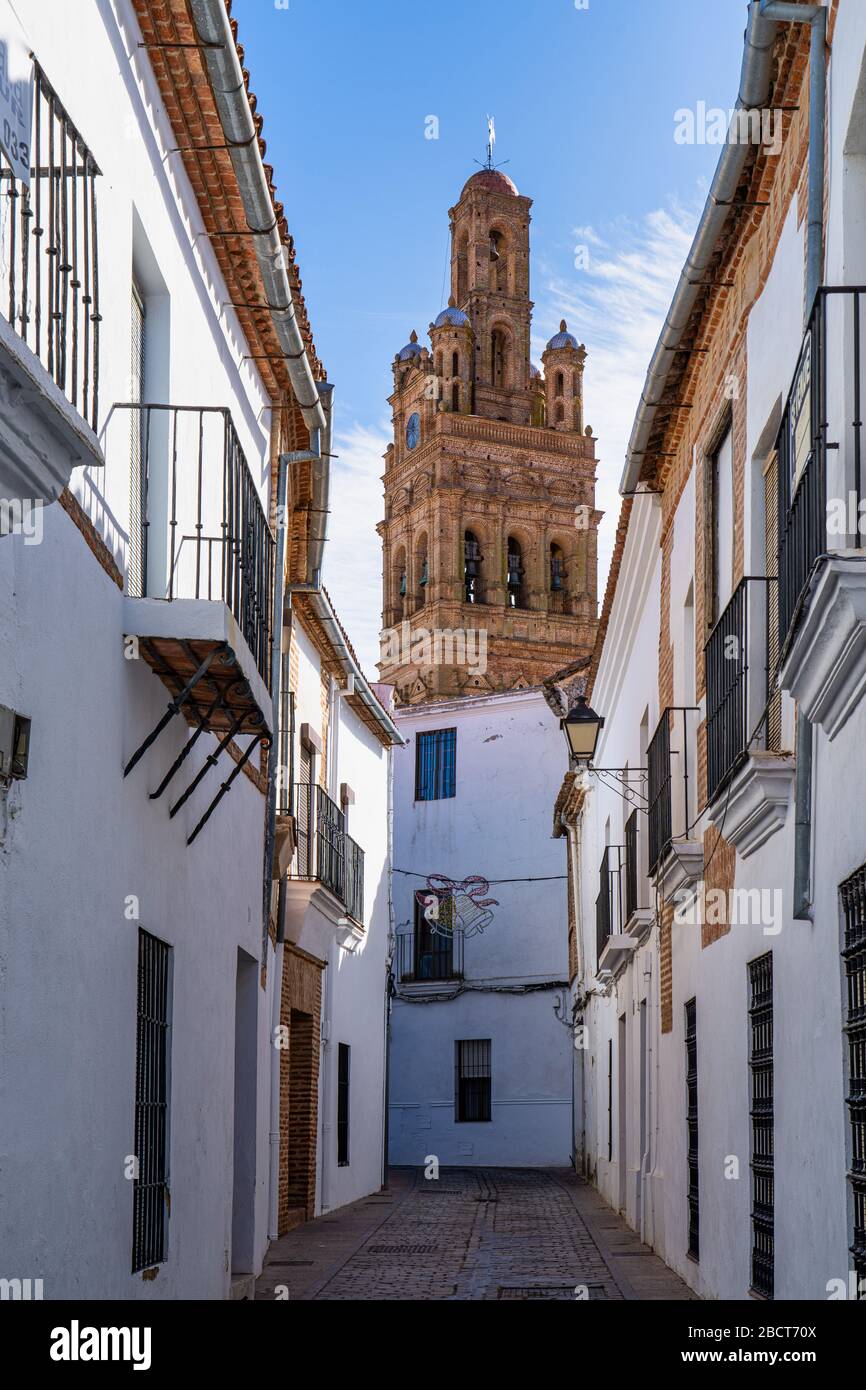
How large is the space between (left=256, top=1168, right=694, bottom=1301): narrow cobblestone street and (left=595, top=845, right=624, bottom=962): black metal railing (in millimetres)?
2837

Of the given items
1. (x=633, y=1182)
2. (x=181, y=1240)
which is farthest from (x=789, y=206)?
(x=633, y=1182)

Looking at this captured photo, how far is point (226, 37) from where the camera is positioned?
7.41 metres

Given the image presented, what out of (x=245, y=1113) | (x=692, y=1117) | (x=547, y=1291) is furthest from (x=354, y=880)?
(x=547, y=1291)

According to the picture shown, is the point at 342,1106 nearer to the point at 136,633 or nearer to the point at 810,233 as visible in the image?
the point at 136,633

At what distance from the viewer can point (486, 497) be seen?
5441 centimetres

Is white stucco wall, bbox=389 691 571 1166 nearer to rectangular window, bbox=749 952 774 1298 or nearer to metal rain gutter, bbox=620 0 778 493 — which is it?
metal rain gutter, bbox=620 0 778 493

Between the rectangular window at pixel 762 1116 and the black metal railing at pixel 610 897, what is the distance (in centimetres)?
814

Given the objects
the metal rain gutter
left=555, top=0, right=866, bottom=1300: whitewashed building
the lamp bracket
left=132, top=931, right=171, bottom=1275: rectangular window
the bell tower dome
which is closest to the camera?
left=555, top=0, right=866, bottom=1300: whitewashed building

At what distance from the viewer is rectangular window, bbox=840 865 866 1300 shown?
5.90m

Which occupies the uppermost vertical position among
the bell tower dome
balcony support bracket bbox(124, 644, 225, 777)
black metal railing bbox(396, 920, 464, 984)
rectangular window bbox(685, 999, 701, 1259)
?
the bell tower dome

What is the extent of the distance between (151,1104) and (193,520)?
8.78ft

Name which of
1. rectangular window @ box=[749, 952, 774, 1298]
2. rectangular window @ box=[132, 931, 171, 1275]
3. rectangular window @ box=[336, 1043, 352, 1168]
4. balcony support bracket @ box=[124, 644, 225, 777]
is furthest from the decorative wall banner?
balcony support bracket @ box=[124, 644, 225, 777]

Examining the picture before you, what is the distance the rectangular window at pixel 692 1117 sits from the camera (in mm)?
11125

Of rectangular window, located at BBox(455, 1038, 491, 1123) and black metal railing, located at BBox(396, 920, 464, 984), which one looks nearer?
rectangular window, located at BBox(455, 1038, 491, 1123)
